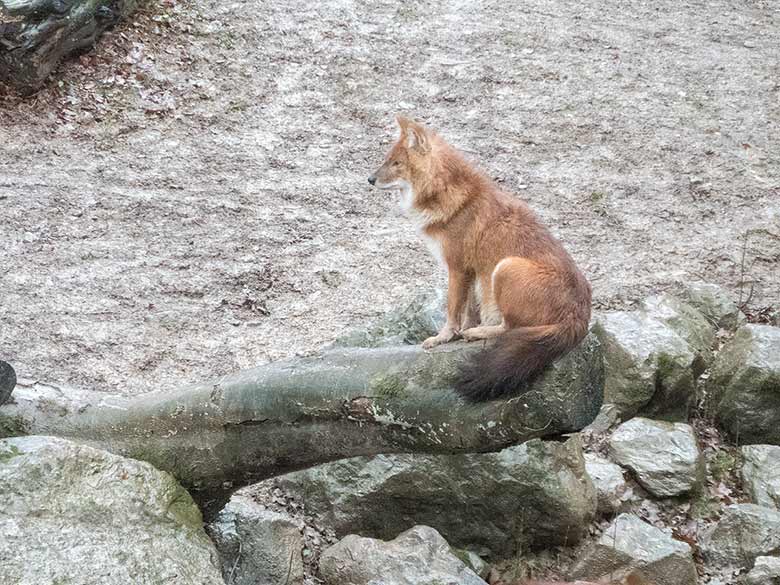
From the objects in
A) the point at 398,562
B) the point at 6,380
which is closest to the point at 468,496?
the point at 398,562

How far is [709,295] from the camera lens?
9.48 metres

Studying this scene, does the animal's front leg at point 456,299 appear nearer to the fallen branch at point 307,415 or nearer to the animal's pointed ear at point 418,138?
the animal's pointed ear at point 418,138

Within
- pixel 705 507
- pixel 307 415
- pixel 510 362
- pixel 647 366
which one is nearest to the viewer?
pixel 510 362

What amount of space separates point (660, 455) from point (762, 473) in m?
0.86

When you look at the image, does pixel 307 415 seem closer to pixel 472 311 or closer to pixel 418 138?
pixel 472 311

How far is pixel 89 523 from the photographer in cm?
462

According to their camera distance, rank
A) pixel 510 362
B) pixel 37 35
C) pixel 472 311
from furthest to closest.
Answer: pixel 37 35 < pixel 472 311 < pixel 510 362

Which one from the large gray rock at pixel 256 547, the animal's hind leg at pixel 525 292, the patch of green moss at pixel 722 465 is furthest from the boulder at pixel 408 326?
the patch of green moss at pixel 722 465

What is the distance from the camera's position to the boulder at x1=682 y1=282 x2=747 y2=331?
30.6ft

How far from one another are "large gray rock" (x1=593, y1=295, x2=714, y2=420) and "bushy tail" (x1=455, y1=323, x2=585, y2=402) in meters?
3.54

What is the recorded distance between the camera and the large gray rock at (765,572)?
21.5 feet

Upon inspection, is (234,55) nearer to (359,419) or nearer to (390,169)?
(390,169)

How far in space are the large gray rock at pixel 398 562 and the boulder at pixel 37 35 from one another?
7.73m

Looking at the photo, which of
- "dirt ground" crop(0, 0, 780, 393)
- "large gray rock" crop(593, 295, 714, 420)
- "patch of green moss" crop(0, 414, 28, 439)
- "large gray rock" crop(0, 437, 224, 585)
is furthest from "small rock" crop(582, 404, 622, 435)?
"patch of green moss" crop(0, 414, 28, 439)
